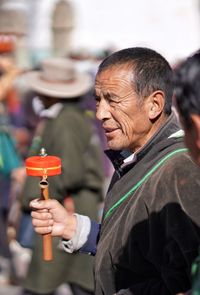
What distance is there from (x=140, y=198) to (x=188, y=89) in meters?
0.66

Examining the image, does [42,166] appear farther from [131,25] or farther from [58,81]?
[131,25]

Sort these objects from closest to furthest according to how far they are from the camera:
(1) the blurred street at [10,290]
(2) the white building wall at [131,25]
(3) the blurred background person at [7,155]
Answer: (3) the blurred background person at [7,155] < (1) the blurred street at [10,290] < (2) the white building wall at [131,25]

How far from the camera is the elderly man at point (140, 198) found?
238cm

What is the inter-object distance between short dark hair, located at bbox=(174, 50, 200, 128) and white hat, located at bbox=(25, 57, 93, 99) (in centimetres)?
334

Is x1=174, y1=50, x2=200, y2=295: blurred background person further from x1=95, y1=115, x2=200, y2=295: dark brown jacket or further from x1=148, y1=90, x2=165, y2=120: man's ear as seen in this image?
x1=148, y1=90, x2=165, y2=120: man's ear

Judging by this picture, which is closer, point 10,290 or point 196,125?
point 196,125

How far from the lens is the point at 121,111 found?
2801 millimetres

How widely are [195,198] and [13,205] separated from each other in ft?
11.8

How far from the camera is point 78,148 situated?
5035 mm

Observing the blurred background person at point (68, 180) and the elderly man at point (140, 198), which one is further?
the blurred background person at point (68, 180)

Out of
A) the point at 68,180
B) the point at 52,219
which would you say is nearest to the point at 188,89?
the point at 52,219

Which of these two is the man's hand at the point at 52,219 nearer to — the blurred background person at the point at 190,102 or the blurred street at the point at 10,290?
the blurred background person at the point at 190,102

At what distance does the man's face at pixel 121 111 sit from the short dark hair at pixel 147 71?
2 cm

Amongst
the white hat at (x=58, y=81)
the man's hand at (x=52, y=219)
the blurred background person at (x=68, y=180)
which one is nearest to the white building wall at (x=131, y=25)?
the white hat at (x=58, y=81)
